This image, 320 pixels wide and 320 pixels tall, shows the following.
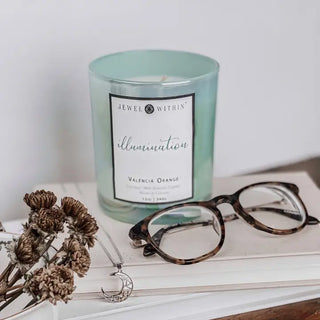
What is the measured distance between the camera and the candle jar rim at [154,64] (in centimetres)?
41

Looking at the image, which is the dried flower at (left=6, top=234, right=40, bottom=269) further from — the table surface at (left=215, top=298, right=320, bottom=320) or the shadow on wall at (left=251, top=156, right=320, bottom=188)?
the shadow on wall at (left=251, top=156, right=320, bottom=188)

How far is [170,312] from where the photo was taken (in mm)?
343

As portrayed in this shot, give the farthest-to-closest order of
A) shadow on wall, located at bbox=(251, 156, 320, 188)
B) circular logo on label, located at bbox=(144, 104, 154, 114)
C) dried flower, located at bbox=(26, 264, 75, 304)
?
shadow on wall, located at bbox=(251, 156, 320, 188), circular logo on label, located at bbox=(144, 104, 154, 114), dried flower, located at bbox=(26, 264, 75, 304)

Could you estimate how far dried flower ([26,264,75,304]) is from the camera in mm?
257

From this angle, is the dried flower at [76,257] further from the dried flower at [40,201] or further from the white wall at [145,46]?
the white wall at [145,46]

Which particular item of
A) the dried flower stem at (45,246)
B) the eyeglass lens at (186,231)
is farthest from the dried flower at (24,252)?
the eyeglass lens at (186,231)

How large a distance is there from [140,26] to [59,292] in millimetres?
265

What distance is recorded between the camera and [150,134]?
1.20ft

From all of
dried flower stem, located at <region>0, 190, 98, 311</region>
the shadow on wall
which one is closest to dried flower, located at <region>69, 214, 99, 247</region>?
dried flower stem, located at <region>0, 190, 98, 311</region>

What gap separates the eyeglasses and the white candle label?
0.6 inches

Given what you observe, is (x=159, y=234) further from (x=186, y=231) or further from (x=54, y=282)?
(x=54, y=282)

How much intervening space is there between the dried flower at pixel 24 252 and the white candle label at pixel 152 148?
11cm

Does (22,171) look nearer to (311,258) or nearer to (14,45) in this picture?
(14,45)

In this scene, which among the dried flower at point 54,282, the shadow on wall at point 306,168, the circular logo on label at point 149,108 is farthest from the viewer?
the shadow on wall at point 306,168
